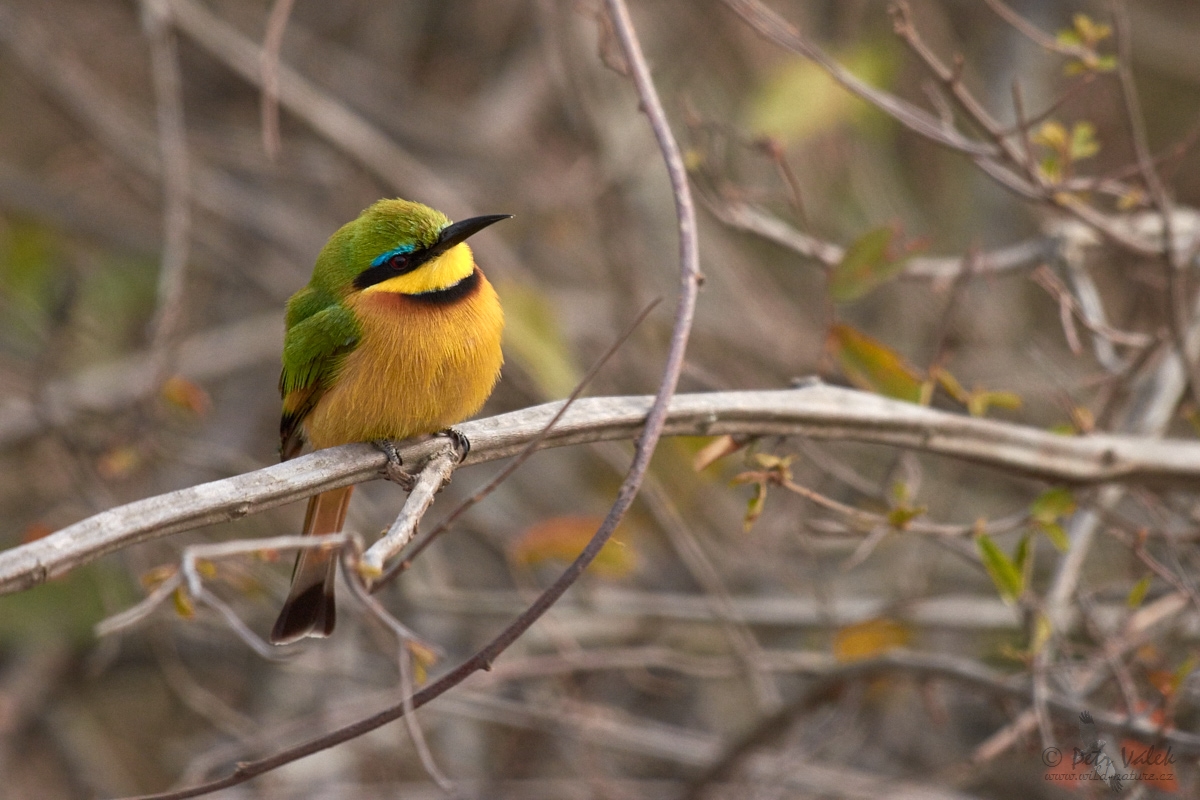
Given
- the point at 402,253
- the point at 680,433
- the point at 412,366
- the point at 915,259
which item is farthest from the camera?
the point at 915,259

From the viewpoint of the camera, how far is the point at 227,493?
1.66 m

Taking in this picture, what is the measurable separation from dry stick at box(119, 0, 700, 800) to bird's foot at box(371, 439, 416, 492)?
397 mm

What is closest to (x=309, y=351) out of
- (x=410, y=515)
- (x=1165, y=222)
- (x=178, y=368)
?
(x=410, y=515)

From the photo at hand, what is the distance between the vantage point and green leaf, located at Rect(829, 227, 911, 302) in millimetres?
2660

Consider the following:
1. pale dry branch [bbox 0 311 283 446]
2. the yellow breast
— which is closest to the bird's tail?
the yellow breast

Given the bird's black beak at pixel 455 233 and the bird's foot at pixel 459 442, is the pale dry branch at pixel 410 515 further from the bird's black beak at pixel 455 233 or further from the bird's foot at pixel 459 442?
the bird's black beak at pixel 455 233

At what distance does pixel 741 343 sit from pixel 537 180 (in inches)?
46.2

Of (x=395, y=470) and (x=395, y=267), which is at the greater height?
(x=395, y=267)

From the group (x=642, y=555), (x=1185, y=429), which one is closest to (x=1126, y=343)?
(x=1185, y=429)

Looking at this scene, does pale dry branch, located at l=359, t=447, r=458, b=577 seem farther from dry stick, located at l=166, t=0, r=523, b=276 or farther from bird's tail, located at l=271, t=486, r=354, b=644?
dry stick, located at l=166, t=0, r=523, b=276

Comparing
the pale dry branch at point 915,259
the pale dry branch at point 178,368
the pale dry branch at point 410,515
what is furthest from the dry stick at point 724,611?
the pale dry branch at point 178,368

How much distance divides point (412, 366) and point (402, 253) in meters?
0.29

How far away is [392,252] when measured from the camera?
8.61 feet

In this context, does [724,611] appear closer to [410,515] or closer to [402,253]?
[402,253]
